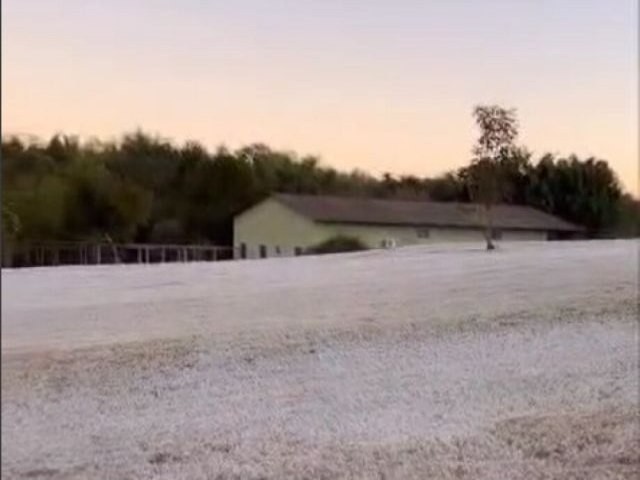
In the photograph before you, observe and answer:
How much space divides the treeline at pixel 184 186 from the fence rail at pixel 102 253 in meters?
0.01

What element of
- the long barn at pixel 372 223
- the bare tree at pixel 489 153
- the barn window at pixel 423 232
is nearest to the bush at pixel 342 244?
the long barn at pixel 372 223

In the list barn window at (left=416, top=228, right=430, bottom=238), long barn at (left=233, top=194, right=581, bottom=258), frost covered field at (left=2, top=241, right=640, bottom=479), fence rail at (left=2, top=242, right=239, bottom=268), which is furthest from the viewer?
barn window at (left=416, top=228, right=430, bottom=238)

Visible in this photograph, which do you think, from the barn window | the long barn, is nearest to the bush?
the long barn

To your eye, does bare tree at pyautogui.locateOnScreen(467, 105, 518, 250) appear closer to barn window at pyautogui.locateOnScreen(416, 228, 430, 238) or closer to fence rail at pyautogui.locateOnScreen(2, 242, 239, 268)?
barn window at pyautogui.locateOnScreen(416, 228, 430, 238)

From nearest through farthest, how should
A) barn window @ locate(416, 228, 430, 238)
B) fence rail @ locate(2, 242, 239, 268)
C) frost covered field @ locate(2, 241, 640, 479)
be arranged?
1. fence rail @ locate(2, 242, 239, 268)
2. frost covered field @ locate(2, 241, 640, 479)
3. barn window @ locate(416, 228, 430, 238)

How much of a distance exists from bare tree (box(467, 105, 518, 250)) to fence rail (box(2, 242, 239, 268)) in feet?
1.68

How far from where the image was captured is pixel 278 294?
196 cm

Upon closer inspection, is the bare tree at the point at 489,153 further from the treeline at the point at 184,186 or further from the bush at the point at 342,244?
the bush at the point at 342,244

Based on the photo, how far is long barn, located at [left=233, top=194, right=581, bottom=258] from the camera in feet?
6.24

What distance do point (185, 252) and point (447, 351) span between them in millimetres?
588

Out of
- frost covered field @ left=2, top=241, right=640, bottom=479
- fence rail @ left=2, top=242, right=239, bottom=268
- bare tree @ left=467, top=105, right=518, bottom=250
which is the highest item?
bare tree @ left=467, top=105, right=518, bottom=250

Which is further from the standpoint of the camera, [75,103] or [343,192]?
[343,192]

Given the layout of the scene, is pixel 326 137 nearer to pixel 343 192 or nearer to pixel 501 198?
pixel 343 192

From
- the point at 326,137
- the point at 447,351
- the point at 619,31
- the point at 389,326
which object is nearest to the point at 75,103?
the point at 326,137
